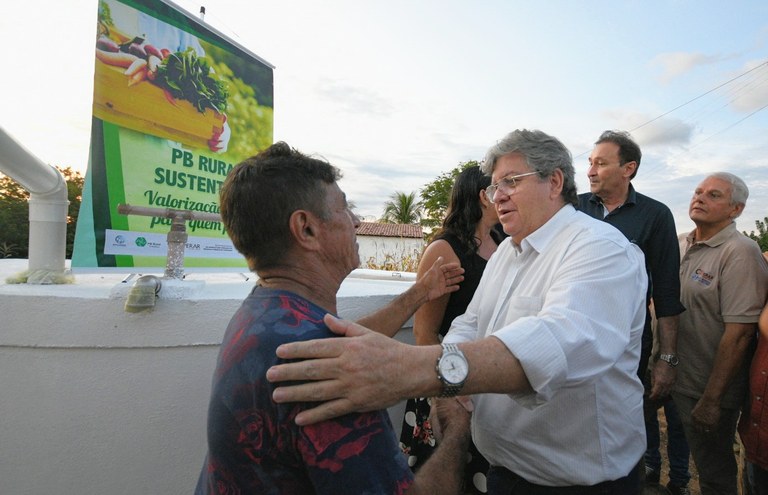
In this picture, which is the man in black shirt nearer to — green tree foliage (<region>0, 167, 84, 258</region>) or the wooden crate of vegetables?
the wooden crate of vegetables

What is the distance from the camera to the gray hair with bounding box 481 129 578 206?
6.07ft

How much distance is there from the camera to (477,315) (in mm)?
2115

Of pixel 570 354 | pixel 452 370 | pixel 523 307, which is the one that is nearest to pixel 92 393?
pixel 452 370

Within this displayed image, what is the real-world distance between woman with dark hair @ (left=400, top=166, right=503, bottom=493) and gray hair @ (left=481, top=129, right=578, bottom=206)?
32.1 inches

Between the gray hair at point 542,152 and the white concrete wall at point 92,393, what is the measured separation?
1.70 metres

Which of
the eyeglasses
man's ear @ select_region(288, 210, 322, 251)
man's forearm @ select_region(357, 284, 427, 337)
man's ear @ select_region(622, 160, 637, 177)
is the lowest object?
man's forearm @ select_region(357, 284, 427, 337)

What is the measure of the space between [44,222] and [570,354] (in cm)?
268

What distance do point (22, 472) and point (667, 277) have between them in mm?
3802

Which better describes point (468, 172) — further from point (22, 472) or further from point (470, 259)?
point (22, 472)

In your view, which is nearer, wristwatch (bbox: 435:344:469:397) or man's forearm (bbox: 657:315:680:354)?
wristwatch (bbox: 435:344:469:397)

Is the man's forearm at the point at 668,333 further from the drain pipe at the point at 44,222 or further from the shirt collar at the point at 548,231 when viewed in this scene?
the drain pipe at the point at 44,222

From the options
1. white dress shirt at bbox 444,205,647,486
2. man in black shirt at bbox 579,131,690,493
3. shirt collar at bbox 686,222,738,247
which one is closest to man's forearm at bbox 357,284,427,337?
white dress shirt at bbox 444,205,647,486

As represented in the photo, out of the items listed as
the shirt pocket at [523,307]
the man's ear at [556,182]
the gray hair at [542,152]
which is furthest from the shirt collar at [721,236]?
the shirt pocket at [523,307]

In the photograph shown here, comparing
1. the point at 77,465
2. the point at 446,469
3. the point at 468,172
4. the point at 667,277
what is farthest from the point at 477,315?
the point at 77,465
